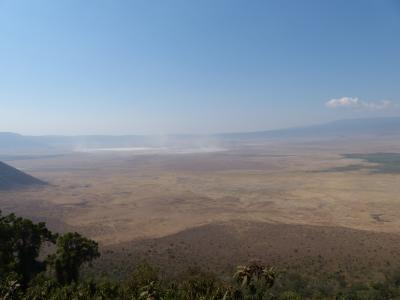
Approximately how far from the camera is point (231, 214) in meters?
53.1

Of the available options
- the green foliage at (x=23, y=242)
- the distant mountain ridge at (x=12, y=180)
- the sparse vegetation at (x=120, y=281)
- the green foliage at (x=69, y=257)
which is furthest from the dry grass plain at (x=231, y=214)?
the green foliage at (x=23, y=242)

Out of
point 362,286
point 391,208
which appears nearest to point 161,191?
point 391,208

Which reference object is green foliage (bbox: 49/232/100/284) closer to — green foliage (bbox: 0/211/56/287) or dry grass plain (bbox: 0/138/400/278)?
green foliage (bbox: 0/211/56/287)

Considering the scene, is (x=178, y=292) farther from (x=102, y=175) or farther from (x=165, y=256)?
(x=102, y=175)

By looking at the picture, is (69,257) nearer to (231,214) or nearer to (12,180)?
(231,214)

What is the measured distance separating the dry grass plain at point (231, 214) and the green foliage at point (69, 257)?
10638 millimetres

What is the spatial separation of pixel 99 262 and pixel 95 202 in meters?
34.9

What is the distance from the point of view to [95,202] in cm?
6500

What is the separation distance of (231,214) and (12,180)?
55.8 meters

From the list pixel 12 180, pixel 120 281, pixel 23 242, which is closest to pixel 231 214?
pixel 120 281

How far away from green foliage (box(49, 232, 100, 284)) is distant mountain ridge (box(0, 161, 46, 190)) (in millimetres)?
64095

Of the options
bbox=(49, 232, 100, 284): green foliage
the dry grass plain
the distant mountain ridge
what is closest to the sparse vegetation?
bbox=(49, 232, 100, 284): green foliage

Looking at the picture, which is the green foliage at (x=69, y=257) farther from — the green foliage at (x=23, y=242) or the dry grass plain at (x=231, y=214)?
the dry grass plain at (x=231, y=214)

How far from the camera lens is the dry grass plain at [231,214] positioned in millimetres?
35156
